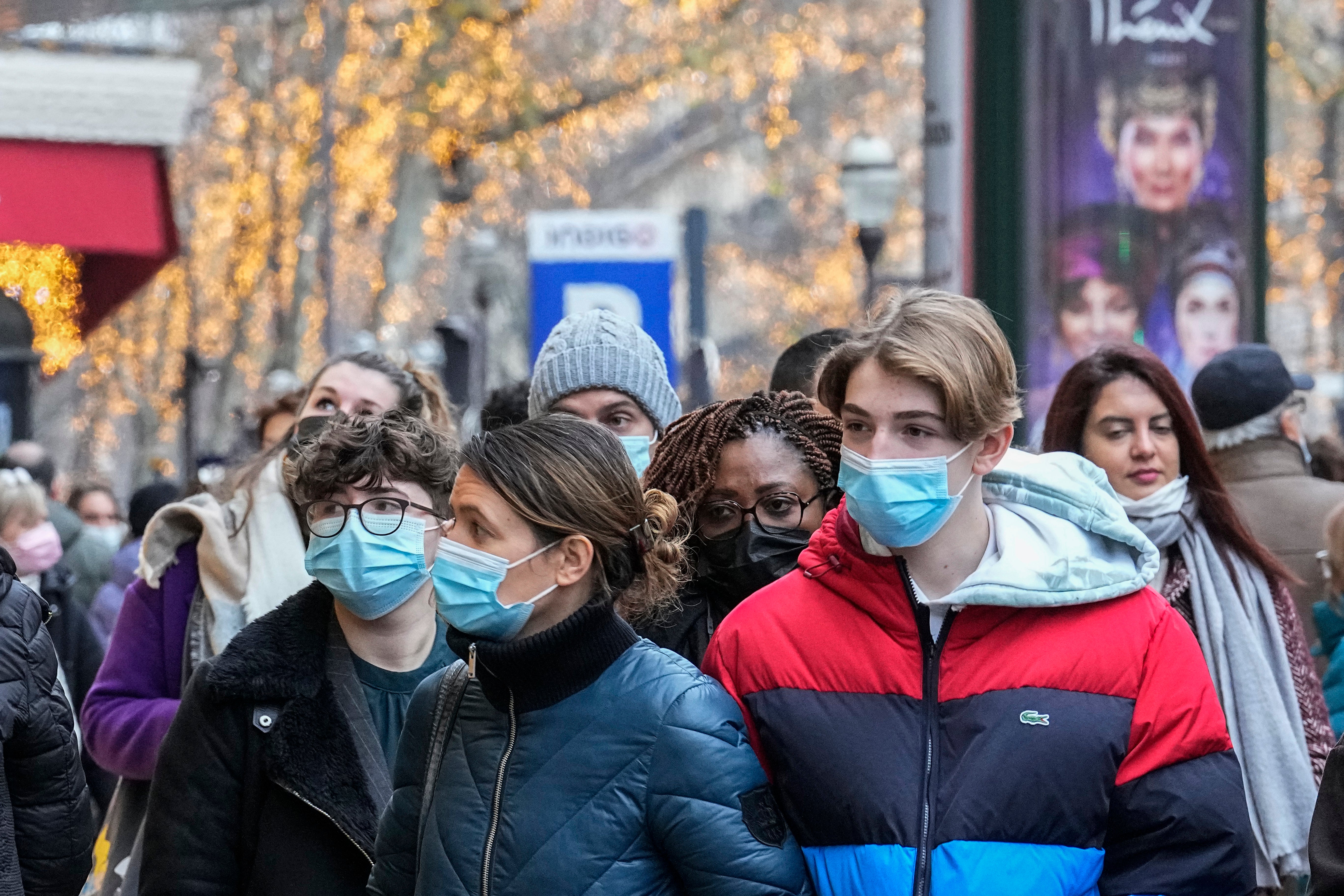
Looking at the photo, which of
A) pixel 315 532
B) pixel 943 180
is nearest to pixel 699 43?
pixel 943 180

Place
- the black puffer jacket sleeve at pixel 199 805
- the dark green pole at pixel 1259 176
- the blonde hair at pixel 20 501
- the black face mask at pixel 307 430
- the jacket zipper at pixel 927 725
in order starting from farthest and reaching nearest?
1. the dark green pole at pixel 1259 176
2. the blonde hair at pixel 20 501
3. the black face mask at pixel 307 430
4. the black puffer jacket sleeve at pixel 199 805
5. the jacket zipper at pixel 927 725

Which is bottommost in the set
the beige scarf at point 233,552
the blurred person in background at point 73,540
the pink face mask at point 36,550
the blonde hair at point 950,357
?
the blurred person in background at point 73,540

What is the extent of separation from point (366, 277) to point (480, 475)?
33.0 m

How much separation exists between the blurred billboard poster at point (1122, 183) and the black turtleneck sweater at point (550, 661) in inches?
321

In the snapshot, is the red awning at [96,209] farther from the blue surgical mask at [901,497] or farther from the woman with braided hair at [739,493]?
the blue surgical mask at [901,497]

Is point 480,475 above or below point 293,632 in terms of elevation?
above

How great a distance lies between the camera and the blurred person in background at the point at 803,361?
4.91m

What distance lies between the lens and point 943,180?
9.33 metres

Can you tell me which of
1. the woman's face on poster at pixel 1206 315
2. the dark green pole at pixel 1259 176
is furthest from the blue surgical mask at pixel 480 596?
the dark green pole at pixel 1259 176

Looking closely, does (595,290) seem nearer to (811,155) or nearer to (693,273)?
(693,273)

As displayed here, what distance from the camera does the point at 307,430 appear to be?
4742 mm

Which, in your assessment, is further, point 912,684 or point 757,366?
point 757,366

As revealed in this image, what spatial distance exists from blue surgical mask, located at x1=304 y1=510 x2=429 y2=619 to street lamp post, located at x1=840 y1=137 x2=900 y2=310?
→ 10.9 metres

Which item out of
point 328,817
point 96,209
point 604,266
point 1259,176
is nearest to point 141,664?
point 328,817
